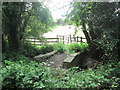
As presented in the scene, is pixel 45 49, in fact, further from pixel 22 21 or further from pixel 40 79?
pixel 40 79

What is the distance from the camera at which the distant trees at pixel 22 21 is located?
3.53m

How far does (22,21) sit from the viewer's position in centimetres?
411

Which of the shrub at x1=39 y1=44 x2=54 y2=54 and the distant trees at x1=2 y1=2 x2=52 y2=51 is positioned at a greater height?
the distant trees at x1=2 y1=2 x2=52 y2=51

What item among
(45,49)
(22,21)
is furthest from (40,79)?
(45,49)

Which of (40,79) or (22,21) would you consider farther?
(22,21)

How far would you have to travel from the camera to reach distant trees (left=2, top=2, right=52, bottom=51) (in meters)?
3.53

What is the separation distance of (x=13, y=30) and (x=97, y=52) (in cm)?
304

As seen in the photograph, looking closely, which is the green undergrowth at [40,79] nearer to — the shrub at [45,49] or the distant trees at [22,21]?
the distant trees at [22,21]

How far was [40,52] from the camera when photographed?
500 centimetres

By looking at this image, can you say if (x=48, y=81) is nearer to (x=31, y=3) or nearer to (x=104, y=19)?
(x=104, y=19)

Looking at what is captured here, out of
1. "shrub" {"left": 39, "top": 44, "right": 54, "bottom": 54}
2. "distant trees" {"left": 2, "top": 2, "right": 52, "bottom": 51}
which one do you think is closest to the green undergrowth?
"distant trees" {"left": 2, "top": 2, "right": 52, "bottom": 51}

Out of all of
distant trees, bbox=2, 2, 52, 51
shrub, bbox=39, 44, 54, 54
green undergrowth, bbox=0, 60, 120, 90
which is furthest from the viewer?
shrub, bbox=39, 44, 54, 54

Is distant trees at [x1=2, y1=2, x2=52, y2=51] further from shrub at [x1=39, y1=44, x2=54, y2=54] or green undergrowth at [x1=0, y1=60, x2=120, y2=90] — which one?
green undergrowth at [x1=0, y1=60, x2=120, y2=90]

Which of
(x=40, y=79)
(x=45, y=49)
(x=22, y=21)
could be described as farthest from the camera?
(x=45, y=49)
